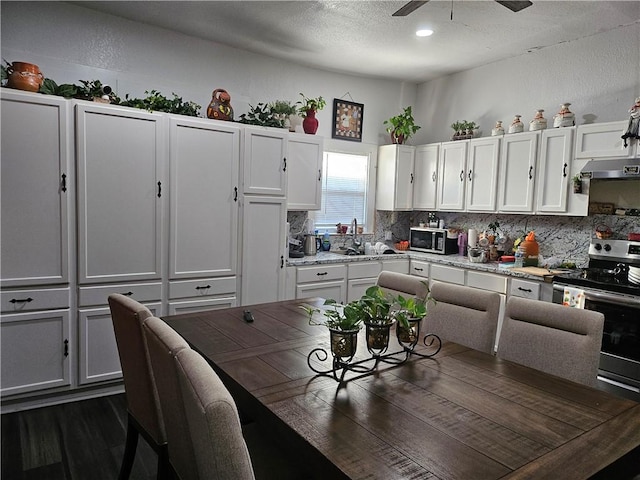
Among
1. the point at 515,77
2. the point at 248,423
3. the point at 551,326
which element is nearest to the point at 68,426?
the point at 248,423

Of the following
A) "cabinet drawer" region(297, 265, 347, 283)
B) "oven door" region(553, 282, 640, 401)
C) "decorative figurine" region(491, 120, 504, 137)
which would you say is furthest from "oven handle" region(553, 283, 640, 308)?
"cabinet drawer" region(297, 265, 347, 283)

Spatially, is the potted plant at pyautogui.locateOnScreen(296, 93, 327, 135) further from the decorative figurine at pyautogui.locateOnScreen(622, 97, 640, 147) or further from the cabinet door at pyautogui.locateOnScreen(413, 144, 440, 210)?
the decorative figurine at pyautogui.locateOnScreen(622, 97, 640, 147)

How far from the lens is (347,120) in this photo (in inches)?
191

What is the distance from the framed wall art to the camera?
4.77m

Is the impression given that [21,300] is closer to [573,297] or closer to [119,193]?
[119,193]

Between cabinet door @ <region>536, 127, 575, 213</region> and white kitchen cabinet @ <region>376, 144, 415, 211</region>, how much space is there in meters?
1.47

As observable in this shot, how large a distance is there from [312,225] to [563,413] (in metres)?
3.48

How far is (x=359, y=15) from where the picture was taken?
3291 millimetres

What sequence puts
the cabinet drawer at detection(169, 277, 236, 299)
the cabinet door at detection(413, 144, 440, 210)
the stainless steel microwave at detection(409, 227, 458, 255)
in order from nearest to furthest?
1. the cabinet drawer at detection(169, 277, 236, 299)
2. the stainless steel microwave at detection(409, 227, 458, 255)
3. the cabinet door at detection(413, 144, 440, 210)

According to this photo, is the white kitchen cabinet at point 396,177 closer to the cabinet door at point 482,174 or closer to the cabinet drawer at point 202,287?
the cabinet door at point 482,174

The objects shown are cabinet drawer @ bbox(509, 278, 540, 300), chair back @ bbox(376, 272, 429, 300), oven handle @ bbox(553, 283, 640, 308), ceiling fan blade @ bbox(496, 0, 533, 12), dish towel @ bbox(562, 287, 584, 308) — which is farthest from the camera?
cabinet drawer @ bbox(509, 278, 540, 300)

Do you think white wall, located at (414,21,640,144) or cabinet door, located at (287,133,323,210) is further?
cabinet door, located at (287,133,323,210)

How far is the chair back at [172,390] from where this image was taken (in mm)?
1243

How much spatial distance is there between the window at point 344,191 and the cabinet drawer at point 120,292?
193 cm
